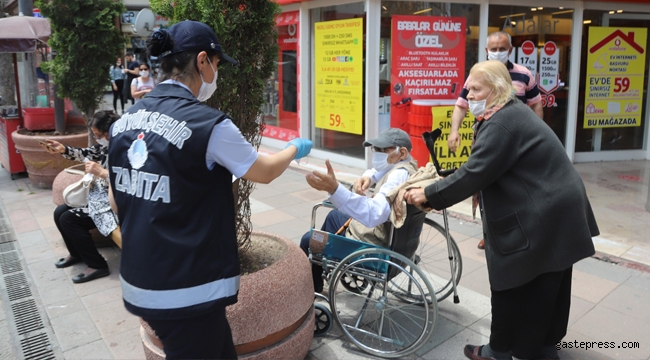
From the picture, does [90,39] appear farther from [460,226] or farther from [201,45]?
[201,45]

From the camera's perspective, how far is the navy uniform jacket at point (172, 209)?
183 cm

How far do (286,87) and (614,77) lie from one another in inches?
226

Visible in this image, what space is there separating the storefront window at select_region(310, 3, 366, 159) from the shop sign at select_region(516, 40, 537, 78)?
257 centimetres

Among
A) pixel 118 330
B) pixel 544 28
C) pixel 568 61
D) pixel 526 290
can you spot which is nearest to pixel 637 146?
pixel 568 61

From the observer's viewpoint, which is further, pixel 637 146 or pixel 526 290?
pixel 637 146

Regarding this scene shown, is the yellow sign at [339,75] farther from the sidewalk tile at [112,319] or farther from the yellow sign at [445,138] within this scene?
the sidewalk tile at [112,319]

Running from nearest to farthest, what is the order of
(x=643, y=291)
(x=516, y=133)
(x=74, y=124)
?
(x=516, y=133)
(x=643, y=291)
(x=74, y=124)

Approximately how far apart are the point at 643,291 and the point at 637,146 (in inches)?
242

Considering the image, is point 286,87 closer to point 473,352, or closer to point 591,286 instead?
point 591,286

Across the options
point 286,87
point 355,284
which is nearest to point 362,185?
point 355,284

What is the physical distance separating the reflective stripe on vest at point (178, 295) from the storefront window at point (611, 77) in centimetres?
849

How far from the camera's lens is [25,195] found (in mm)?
7520

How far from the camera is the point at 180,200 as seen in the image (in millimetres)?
1835

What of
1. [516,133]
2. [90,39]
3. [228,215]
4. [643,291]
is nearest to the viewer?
[228,215]
